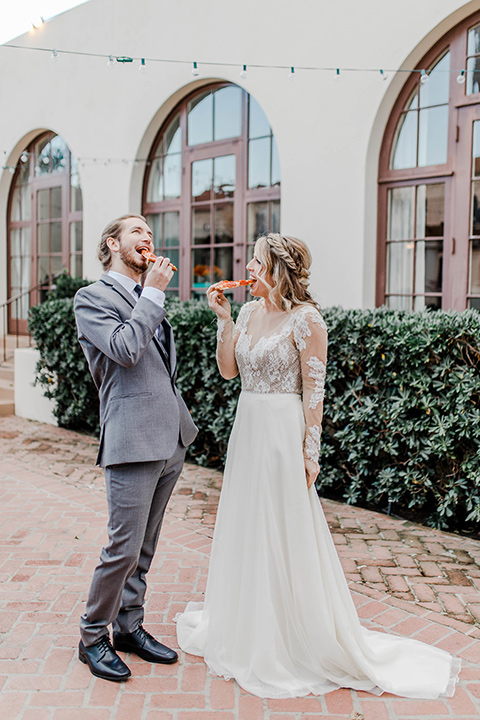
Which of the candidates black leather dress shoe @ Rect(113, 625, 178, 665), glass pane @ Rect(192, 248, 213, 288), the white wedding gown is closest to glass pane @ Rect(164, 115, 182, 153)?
glass pane @ Rect(192, 248, 213, 288)

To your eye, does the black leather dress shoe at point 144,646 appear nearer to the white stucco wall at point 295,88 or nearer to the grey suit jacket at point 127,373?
the grey suit jacket at point 127,373

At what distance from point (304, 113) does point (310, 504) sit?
219 inches

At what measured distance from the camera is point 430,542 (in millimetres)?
4770

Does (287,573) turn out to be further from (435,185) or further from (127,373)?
(435,185)

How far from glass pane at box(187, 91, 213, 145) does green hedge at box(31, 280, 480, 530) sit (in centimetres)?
364

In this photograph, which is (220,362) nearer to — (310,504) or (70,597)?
(310,504)

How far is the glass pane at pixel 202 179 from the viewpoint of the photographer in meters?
9.10

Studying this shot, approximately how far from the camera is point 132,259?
302cm

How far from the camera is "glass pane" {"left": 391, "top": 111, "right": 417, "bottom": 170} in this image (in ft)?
22.7

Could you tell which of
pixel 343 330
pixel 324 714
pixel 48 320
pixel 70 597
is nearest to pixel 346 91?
pixel 343 330

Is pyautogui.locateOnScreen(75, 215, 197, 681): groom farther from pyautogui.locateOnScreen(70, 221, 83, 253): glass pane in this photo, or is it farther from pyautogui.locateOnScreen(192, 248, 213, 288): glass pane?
pyautogui.locateOnScreen(70, 221, 83, 253): glass pane

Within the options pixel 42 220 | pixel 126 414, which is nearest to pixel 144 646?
pixel 126 414

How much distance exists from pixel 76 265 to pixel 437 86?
267 inches

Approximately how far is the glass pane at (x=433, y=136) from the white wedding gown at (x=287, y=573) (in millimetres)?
4417
